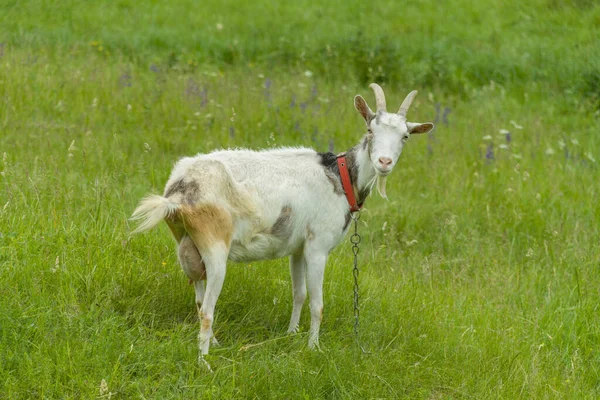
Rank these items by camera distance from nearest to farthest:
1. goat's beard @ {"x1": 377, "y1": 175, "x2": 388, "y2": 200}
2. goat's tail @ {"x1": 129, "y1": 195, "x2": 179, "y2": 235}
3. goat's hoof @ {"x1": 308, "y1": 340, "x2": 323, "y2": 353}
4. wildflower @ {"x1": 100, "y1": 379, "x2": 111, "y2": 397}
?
wildflower @ {"x1": 100, "y1": 379, "x2": 111, "y2": 397} → goat's tail @ {"x1": 129, "y1": 195, "x2": 179, "y2": 235} → goat's hoof @ {"x1": 308, "y1": 340, "x2": 323, "y2": 353} → goat's beard @ {"x1": 377, "y1": 175, "x2": 388, "y2": 200}

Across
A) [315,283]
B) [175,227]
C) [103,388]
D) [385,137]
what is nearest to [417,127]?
[385,137]

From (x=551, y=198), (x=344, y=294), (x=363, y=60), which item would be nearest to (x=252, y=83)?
(x=363, y=60)

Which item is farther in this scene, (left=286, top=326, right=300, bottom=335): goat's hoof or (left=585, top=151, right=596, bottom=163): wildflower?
(left=585, top=151, right=596, bottom=163): wildflower

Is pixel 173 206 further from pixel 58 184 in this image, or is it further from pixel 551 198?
pixel 551 198

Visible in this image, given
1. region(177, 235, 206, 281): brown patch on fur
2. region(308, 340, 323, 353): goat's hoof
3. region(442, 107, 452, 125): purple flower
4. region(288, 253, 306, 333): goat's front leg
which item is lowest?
region(308, 340, 323, 353): goat's hoof

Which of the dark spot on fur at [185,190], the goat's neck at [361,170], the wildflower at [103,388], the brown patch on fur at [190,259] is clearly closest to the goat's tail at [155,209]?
the dark spot on fur at [185,190]

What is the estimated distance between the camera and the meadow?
5.42 m

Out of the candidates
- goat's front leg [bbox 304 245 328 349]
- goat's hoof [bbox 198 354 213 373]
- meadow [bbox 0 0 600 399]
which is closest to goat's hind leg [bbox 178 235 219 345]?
goat's hoof [bbox 198 354 213 373]

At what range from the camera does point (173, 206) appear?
203 inches

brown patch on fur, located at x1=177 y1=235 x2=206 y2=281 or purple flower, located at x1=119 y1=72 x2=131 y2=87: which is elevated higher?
purple flower, located at x1=119 y1=72 x2=131 y2=87

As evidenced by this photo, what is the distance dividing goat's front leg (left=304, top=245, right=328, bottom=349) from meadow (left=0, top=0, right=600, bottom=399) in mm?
130

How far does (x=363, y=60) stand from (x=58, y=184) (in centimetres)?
616

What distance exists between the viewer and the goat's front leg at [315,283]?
5746 millimetres

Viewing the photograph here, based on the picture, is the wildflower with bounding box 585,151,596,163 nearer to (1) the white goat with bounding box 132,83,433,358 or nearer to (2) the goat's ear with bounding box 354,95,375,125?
(1) the white goat with bounding box 132,83,433,358
